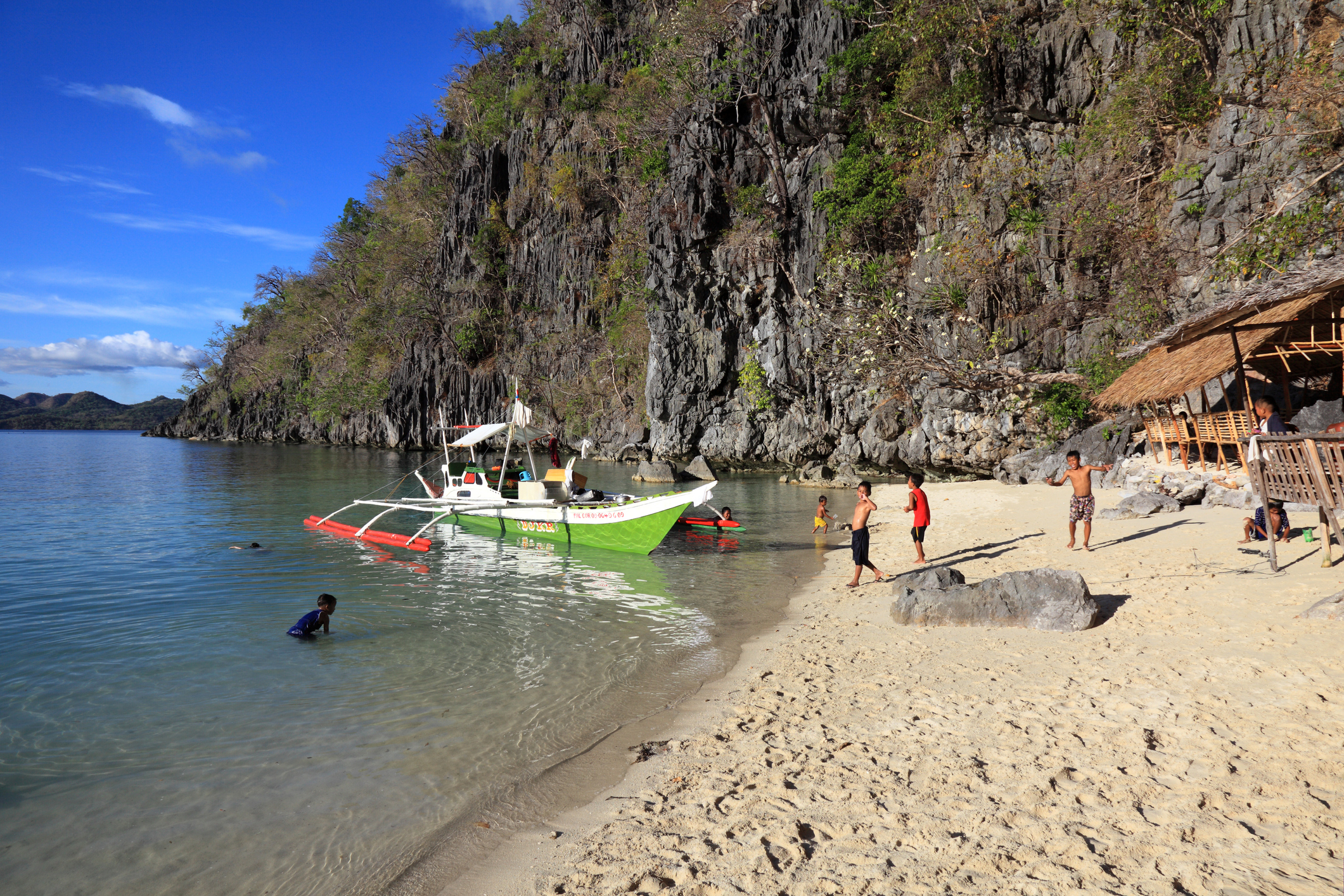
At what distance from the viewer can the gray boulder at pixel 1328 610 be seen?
5922mm

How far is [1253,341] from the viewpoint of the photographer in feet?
45.4

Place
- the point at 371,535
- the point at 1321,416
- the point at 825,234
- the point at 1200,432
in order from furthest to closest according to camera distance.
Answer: the point at 825,234 → the point at 371,535 → the point at 1200,432 → the point at 1321,416

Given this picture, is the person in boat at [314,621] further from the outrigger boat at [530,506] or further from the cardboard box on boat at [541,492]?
the cardboard box on boat at [541,492]

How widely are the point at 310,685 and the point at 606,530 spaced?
7.92m

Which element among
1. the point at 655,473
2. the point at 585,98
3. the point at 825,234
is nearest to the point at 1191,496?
the point at 825,234

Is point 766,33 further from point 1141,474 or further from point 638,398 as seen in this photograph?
point 1141,474

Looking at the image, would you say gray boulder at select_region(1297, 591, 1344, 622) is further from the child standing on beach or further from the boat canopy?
the boat canopy

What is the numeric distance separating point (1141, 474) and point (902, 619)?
11895 mm

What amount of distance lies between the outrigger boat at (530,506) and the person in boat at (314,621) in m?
6.46

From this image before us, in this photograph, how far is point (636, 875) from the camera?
3.64 metres

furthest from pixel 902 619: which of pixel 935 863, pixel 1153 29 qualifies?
pixel 1153 29

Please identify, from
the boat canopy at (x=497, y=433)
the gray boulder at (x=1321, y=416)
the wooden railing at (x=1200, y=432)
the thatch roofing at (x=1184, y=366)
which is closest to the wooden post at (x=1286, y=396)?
the gray boulder at (x=1321, y=416)

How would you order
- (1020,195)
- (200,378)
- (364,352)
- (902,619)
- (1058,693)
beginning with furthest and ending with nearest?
(200,378) < (364,352) < (1020,195) < (902,619) < (1058,693)

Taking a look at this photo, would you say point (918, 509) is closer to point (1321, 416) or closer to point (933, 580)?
point (933, 580)
